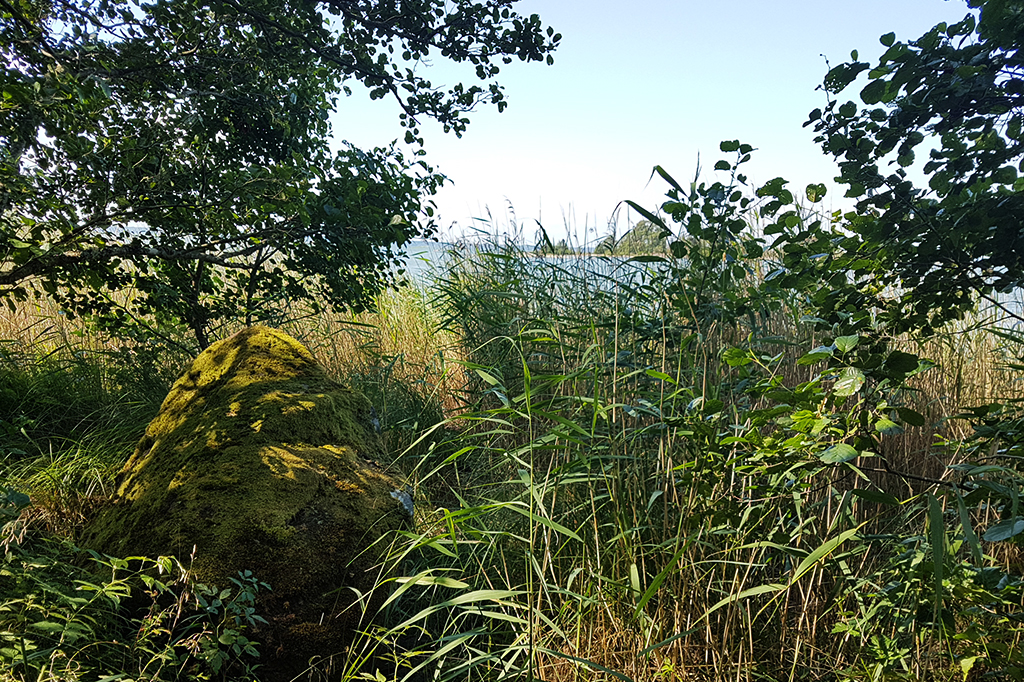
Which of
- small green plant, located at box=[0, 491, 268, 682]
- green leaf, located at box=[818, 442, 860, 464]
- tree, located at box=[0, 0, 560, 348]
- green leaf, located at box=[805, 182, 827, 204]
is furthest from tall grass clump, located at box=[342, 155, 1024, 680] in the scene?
tree, located at box=[0, 0, 560, 348]

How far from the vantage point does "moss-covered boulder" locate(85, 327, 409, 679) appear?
2176mm

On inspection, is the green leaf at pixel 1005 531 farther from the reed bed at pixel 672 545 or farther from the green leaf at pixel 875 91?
the green leaf at pixel 875 91

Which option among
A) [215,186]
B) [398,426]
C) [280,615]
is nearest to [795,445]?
[280,615]

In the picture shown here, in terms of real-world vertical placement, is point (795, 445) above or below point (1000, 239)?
below

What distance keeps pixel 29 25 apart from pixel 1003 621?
4.51 meters

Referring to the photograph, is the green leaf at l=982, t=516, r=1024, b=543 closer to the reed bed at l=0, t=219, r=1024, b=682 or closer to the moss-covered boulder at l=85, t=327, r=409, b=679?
the reed bed at l=0, t=219, r=1024, b=682

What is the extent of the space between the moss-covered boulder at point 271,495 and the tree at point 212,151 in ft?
3.73

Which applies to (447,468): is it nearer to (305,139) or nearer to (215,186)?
(215,186)

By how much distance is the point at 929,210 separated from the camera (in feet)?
7.07

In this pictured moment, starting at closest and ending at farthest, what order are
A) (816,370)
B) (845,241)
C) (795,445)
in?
(795,445) → (845,241) → (816,370)

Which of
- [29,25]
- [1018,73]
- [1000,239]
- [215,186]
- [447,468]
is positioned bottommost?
[447,468]

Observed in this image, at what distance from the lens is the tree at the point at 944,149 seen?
79.7 inches

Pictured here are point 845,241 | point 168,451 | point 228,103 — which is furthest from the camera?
point 228,103

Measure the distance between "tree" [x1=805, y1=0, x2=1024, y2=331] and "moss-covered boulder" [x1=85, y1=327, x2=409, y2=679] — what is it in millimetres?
1921
